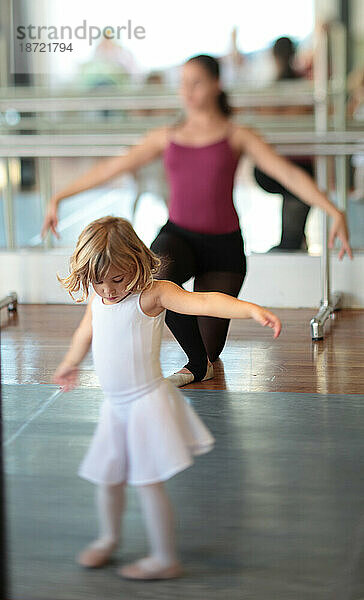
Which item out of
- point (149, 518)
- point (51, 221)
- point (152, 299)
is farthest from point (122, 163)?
point (149, 518)

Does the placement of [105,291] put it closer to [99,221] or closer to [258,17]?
[99,221]

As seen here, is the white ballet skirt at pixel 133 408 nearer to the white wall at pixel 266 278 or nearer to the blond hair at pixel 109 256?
the blond hair at pixel 109 256

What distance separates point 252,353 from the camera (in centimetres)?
102

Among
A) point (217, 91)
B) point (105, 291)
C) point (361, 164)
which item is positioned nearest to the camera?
point (105, 291)

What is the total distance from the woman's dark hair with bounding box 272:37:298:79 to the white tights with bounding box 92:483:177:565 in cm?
46

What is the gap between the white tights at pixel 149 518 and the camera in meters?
0.86

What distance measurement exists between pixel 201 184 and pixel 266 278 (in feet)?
0.62

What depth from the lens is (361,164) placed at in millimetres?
1148

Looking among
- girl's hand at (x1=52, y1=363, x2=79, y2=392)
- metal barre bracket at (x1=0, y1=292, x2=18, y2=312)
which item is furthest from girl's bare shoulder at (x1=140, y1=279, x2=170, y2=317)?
metal barre bracket at (x1=0, y1=292, x2=18, y2=312)

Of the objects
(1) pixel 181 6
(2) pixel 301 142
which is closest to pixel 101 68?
(1) pixel 181 6

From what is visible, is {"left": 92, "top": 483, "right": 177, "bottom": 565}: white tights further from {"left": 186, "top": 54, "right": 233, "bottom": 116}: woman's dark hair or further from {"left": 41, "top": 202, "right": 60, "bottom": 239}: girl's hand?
{"left": 186, "top": 54, "right": 233, "bottom": 116}: woman's dark hair

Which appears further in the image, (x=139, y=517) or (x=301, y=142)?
(x=301, y=142)

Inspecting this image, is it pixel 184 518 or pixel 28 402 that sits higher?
pixel 28 402

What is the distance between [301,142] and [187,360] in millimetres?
284
